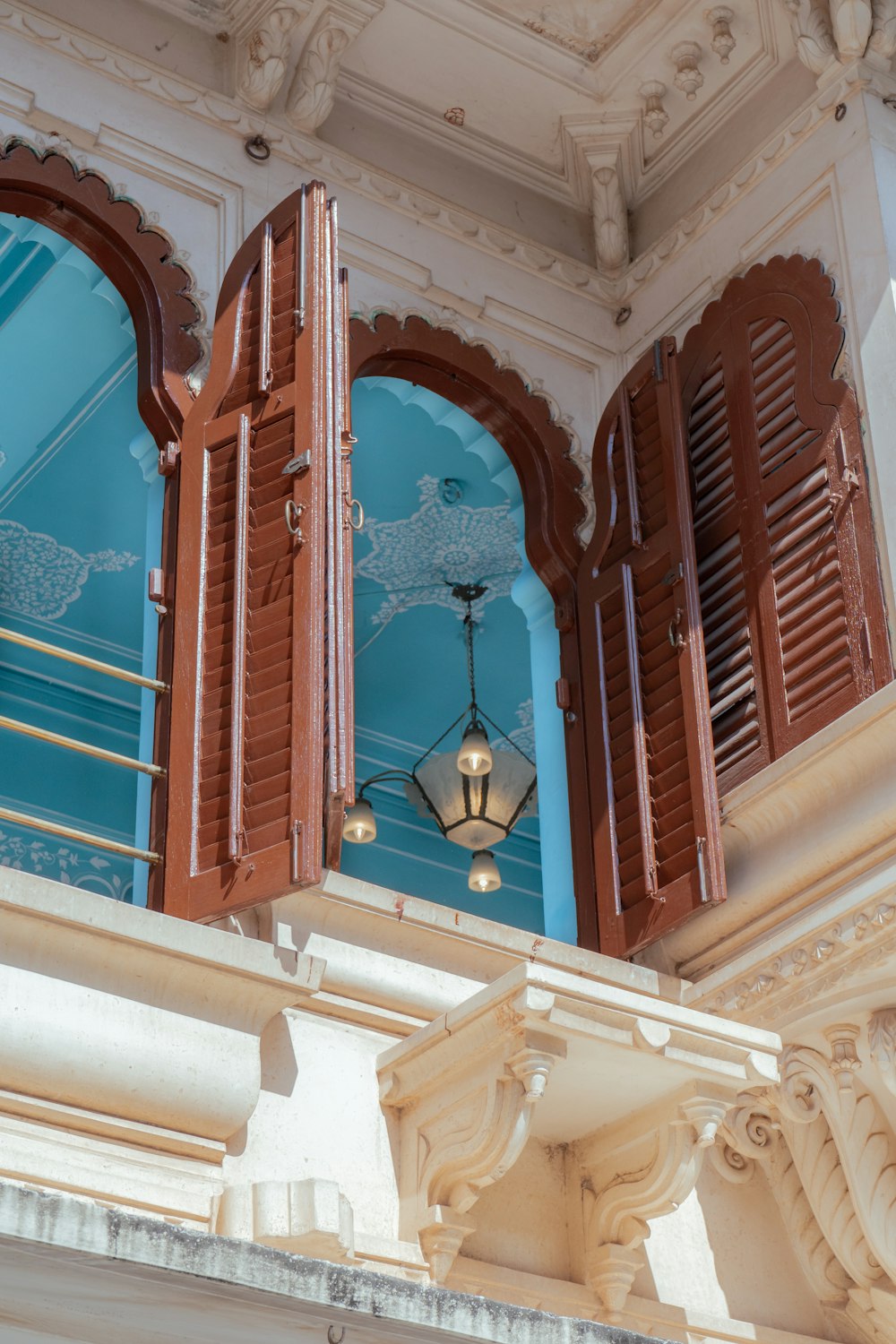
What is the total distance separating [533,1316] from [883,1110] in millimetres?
2561

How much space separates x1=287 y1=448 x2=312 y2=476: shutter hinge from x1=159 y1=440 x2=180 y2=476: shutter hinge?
1.62ft

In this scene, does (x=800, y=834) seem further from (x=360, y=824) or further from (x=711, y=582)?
(x=360, y=824)

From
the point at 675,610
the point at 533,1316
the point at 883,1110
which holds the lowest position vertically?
the point at 533,1316

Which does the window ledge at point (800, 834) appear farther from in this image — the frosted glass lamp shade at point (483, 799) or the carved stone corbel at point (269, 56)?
the carved stone corbel at point (269, 56)

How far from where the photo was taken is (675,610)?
205 inches

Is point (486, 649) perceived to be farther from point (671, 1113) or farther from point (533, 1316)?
point (533, 1316)

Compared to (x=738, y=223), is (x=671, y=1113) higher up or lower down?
lower down

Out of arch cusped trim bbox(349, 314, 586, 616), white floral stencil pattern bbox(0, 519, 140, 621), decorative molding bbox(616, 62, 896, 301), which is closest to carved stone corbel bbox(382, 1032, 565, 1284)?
arch cusped trim bbox(349, 314, 586, 616)

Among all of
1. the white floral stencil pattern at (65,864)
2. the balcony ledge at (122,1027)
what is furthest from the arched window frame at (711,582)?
the white floral stencil pattern at (65,864)

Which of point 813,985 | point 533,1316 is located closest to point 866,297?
point 813,985

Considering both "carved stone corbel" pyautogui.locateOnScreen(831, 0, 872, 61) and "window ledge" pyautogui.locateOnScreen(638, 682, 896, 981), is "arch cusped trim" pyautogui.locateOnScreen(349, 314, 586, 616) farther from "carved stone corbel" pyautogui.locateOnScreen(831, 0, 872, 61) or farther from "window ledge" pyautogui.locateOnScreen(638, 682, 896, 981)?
"carved stone corbel" pyautogui.locateOnScreen(831, 0, 872, 61)

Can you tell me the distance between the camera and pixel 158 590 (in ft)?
15.6

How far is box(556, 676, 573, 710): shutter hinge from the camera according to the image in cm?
550

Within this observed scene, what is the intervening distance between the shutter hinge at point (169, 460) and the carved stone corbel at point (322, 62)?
4.94 ft
